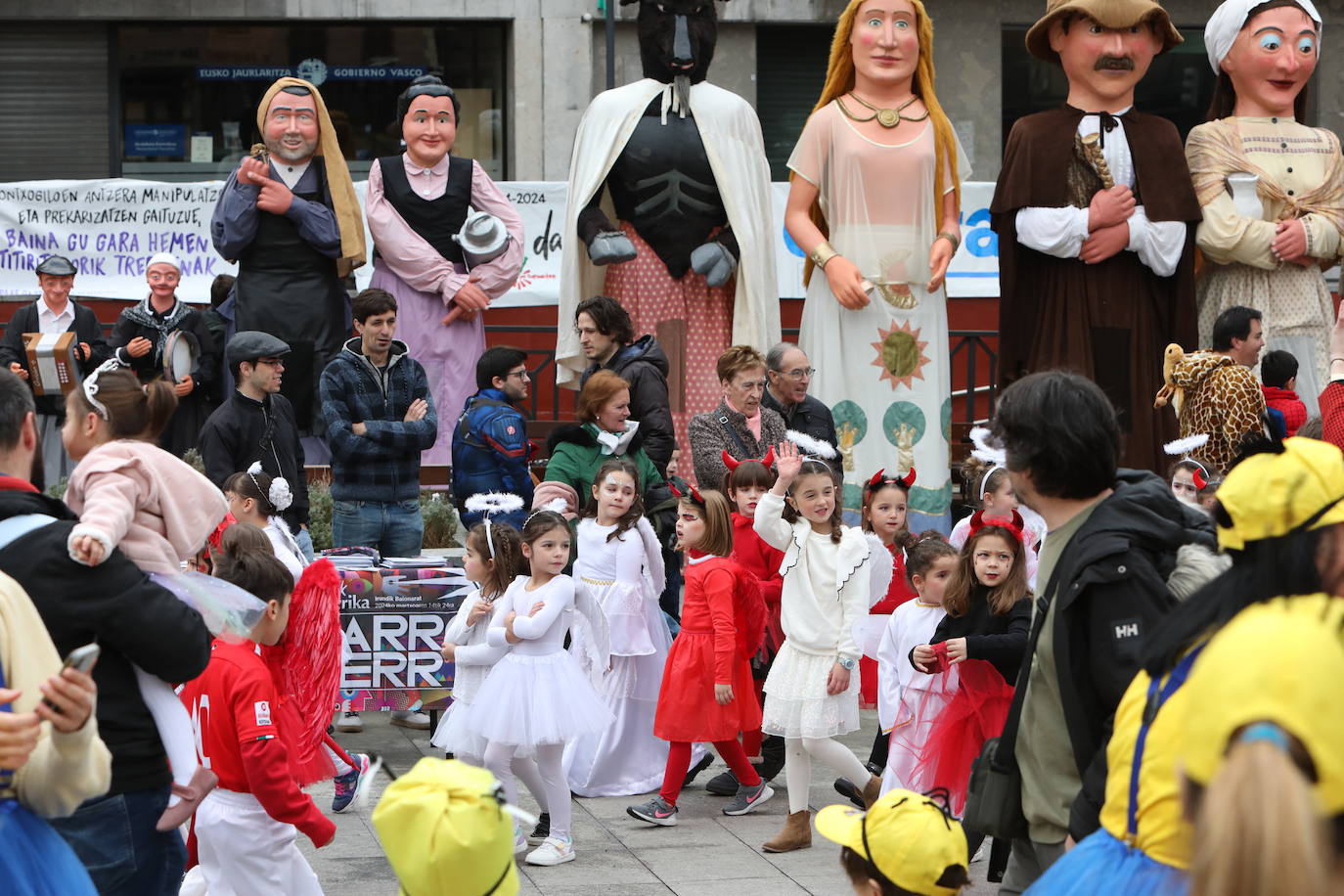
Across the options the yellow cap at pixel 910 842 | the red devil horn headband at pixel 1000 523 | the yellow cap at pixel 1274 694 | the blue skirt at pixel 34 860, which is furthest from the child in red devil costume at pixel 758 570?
the yellow cap at pixel 1274 694

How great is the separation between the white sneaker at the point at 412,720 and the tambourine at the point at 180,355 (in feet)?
7.40

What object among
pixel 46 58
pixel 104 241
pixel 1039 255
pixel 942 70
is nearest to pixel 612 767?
pixel 1039 255

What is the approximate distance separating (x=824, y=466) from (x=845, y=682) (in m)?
0.76

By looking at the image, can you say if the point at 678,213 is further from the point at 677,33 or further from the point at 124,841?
the point at 124,841

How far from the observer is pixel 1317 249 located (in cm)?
851

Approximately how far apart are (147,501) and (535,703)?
2.21 meters

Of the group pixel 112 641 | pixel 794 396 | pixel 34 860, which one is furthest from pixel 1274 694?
pixel 794 396

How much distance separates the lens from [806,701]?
6.12 metres

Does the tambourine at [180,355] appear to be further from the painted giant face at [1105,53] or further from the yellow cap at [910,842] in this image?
the yellow cap at [910,842]

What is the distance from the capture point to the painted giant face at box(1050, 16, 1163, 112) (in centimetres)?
843

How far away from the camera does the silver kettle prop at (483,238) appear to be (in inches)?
363

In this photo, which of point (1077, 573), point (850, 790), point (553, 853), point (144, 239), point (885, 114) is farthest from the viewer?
point (144, 239)

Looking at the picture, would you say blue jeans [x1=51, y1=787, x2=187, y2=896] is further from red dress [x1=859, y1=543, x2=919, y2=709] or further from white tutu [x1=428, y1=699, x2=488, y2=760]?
red dress [x1=859, y1=543, x2=919, y2=709]

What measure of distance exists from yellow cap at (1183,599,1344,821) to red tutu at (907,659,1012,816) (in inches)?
133
